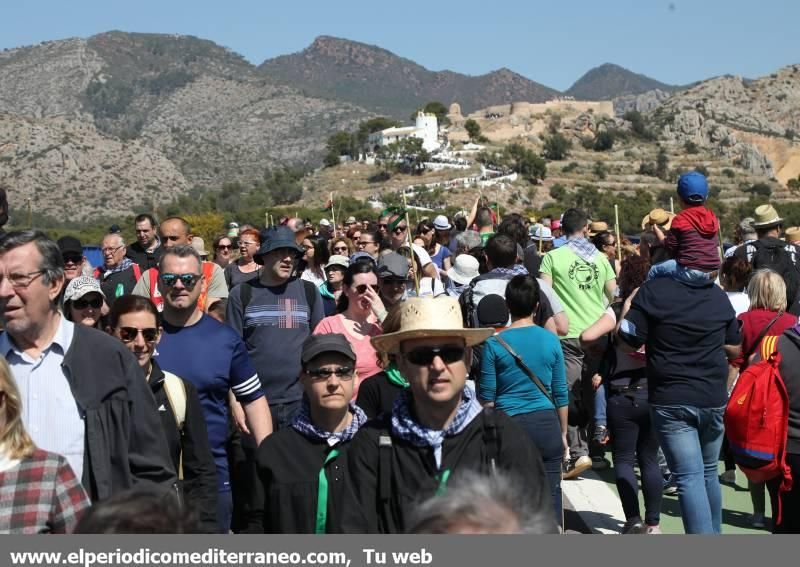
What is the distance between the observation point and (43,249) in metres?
3.60

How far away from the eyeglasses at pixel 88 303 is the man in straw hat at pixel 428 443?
112 inches

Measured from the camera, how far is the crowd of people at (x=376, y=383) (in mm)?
3266

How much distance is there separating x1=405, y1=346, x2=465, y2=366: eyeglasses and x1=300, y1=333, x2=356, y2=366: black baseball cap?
0.74 meters

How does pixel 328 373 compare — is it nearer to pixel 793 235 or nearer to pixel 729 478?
pixel 729 478

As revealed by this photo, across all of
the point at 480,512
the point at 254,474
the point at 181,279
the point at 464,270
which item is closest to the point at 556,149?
the point at 464,270

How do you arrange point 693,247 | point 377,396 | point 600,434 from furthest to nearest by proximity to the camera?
1. point 600,434
2. point 693,247
3. point 377,396

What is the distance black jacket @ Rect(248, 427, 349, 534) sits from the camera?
3787mm

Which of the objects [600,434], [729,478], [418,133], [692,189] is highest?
[418,133]

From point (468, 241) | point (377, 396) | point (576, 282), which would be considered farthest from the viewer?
point (468, 241)

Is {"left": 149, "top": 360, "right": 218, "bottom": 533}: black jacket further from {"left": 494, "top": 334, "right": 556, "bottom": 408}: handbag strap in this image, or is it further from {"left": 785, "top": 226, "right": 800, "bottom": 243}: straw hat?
{"left": 785, "top": 226, "right": 800, "bottom": 243}: straw hat

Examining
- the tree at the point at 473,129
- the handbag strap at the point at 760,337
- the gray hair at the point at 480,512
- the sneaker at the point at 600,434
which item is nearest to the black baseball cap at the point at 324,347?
the gray hair at the point at 480,512

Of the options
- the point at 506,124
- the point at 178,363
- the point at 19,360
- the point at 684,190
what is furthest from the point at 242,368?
the point at 506,124

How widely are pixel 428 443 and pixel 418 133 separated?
14329cm

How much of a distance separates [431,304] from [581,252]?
15.1 feet
